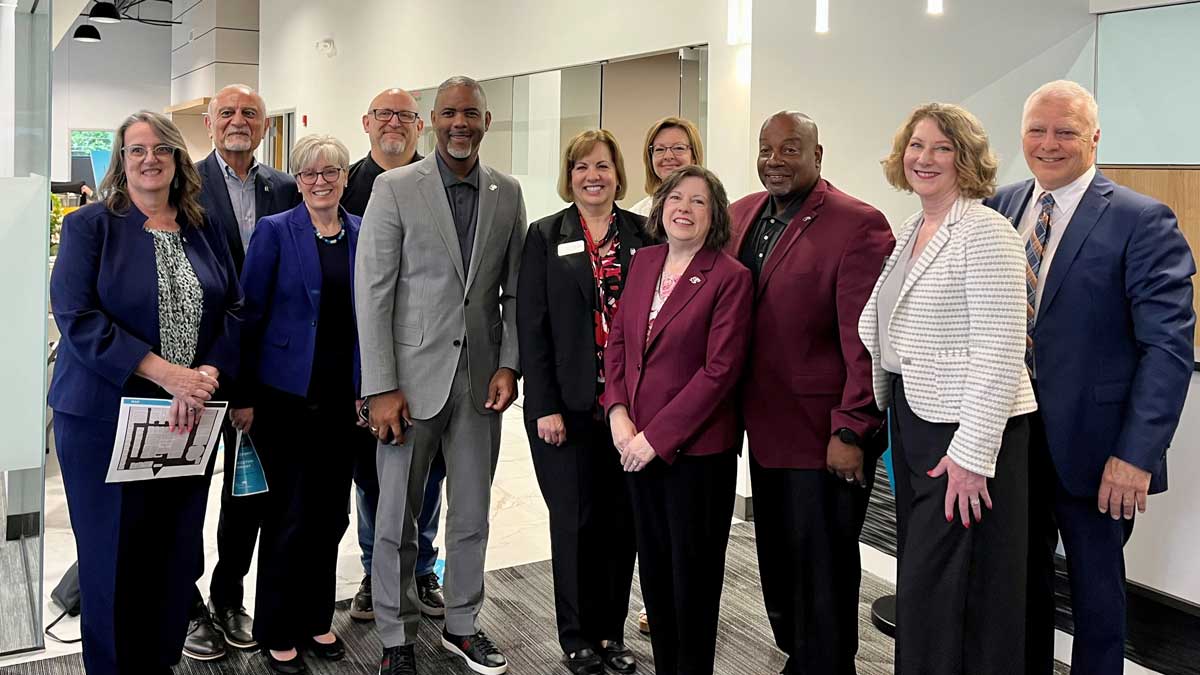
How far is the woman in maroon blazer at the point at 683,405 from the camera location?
2.81 metres

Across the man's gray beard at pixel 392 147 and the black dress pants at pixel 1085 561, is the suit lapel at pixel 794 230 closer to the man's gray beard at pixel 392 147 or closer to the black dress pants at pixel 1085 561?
the black dress pants at pixel 1085 561

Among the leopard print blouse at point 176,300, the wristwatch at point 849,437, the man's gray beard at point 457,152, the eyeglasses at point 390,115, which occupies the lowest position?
the wristwatch at point 849,437

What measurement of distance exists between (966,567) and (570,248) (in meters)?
1.45

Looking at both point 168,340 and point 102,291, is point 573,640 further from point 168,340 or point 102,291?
point 102,291

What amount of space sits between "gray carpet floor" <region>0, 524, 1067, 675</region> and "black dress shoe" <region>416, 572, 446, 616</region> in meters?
0.09

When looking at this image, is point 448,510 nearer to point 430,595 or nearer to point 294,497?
point 294,497

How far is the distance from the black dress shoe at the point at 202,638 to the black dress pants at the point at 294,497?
0.60ft

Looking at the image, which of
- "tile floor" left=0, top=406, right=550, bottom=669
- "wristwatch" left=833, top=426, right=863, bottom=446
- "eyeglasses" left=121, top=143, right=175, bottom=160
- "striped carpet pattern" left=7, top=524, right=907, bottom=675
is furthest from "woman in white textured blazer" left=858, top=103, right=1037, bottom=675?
"tile floor" left=0, top=406, right=550, bottom=669

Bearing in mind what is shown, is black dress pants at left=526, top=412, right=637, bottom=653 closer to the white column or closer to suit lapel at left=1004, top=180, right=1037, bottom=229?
suit lapel at left=1004, top=180, right=1037, bottom=229

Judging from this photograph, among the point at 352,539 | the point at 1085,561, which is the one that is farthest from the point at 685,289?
the point at 352,539

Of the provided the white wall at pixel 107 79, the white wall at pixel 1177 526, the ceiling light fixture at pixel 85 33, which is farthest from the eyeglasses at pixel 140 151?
the white wall at pixel 107 79

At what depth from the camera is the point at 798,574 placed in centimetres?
291

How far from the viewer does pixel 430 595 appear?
149 inches

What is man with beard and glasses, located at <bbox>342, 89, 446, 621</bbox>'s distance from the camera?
3.66 meters
